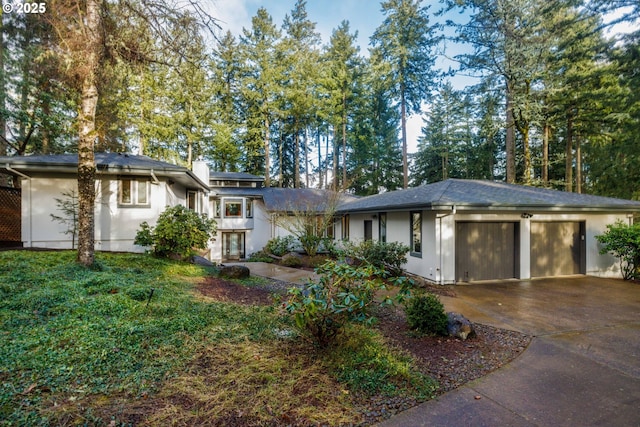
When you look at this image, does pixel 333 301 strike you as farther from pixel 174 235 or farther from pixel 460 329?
pixel 174 235

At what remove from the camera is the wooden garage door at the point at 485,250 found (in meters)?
8.23

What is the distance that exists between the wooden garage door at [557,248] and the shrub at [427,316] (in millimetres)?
6514

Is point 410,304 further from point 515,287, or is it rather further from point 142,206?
point 142,206

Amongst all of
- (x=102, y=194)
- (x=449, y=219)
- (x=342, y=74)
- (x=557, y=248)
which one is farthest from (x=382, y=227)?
(x=342, y=74)

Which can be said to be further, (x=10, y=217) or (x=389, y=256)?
(x=10, y=217)

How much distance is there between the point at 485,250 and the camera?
Answer: 844 centimetres

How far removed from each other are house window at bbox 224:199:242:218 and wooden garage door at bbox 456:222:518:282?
1364 cm

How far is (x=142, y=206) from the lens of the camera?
9938 mm

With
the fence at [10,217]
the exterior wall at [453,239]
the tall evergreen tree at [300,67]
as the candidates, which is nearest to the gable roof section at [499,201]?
the exterior wall at [453,239]

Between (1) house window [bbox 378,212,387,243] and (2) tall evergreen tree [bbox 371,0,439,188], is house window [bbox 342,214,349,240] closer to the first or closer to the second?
(1) house window [bbox 378,212,387,243]

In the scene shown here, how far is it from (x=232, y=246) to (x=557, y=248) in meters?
15.9

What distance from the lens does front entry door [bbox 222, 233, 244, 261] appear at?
1833cm

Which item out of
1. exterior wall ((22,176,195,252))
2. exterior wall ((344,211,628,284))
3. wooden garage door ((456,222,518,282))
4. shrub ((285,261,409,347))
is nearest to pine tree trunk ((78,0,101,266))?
exterior wall ((22,176,195,252))

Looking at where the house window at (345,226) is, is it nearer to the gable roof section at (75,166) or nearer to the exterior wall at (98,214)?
the gable roof section at (75,166)
